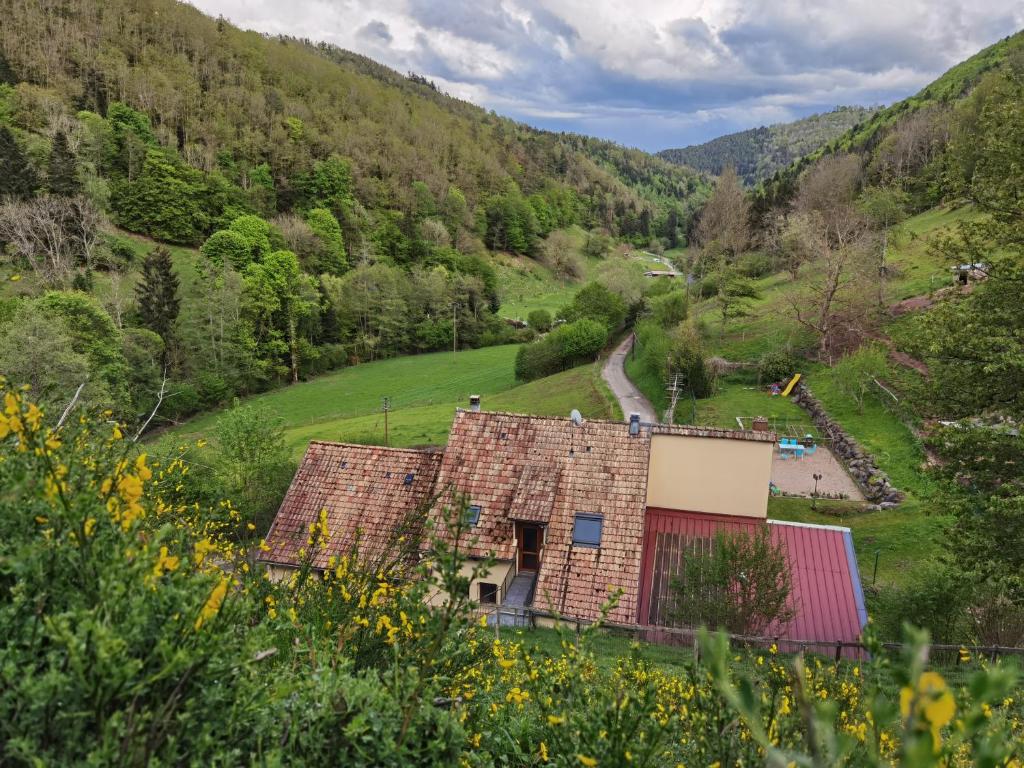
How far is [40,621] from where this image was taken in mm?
3240

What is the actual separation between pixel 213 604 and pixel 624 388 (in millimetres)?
36997

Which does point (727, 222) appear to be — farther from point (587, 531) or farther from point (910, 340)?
point (587, 531)

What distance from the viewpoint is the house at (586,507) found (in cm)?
1595

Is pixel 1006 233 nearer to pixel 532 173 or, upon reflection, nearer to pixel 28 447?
pixel 28 447

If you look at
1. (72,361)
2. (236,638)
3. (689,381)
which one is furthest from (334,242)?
(236,638)

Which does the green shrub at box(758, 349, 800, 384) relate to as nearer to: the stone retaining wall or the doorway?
the stone retaining wall

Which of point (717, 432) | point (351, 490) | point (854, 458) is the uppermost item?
point (717, 432)

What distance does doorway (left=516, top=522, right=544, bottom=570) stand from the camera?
17391mm

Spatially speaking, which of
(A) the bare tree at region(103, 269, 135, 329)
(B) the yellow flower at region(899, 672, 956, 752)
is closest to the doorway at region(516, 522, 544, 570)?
(B) the yellow flower at region(899, 672, 956, 752)

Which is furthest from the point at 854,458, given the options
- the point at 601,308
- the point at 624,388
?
the point at 601,308

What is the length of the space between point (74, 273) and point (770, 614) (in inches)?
2195

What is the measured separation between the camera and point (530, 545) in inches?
695

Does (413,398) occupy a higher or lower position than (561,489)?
lower

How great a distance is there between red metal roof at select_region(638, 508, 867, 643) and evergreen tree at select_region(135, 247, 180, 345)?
143 feet
